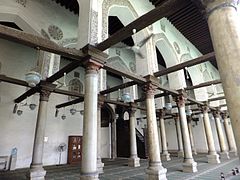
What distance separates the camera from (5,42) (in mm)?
11492

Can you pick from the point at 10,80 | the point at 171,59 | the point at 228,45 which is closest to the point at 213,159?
the point at 171,59

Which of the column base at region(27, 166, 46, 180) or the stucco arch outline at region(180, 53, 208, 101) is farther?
the stucco arch outline at region(180, 53, 208, 101)

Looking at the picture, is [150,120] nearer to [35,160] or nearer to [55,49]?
[55,49]

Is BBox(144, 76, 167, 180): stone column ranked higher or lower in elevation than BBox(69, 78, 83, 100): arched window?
lower

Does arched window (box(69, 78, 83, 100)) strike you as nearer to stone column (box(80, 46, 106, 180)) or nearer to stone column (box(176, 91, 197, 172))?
stone column (box(176, 91, 197, 172))

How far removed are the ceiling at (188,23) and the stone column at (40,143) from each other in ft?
16.1

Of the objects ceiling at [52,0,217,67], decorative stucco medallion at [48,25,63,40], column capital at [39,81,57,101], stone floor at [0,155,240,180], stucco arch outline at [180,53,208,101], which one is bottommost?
stone floor at [0,155,240,180]

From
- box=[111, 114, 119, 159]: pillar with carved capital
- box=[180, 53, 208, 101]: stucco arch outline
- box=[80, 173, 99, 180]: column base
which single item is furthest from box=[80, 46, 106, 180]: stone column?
box=[111, 114, 119, 159]: pillar with carved capital

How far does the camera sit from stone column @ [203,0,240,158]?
2359 millimetres

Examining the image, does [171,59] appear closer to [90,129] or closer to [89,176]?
[90,129]

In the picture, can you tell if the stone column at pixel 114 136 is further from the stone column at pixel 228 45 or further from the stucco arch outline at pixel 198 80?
the stone column at pixel 228 45

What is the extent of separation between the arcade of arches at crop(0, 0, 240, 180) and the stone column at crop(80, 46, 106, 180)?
0.03 metres

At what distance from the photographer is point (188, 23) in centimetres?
1098

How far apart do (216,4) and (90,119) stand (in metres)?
3.76
